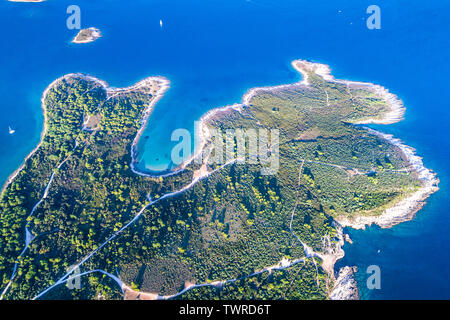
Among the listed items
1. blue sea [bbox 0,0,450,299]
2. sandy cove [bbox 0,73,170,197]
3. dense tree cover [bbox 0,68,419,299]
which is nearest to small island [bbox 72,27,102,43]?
blue sea [bbox 0,0,450,299]

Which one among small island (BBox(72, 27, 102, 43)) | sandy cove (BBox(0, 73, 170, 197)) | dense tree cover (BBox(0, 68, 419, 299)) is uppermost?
small island (BBox(72, 27, 102, 43))

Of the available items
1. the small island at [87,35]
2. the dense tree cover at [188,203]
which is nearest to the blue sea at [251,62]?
the small island at [87,35]

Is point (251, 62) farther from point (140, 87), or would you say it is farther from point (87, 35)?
point (87, 35)

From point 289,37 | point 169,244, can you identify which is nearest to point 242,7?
point 289,37

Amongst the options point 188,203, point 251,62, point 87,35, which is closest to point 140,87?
point 87,35

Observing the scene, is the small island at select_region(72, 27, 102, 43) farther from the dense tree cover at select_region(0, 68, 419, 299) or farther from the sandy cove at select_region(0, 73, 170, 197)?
the dense tree cover at select_region(0, 68, 419, 299)

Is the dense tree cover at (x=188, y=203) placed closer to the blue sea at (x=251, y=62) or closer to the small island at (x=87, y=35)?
the blue sea at (x=251, y=62)
